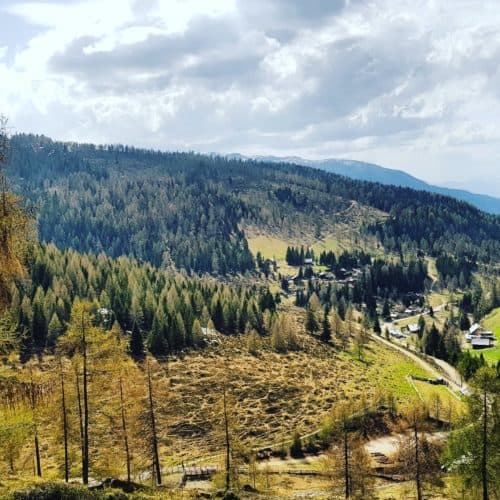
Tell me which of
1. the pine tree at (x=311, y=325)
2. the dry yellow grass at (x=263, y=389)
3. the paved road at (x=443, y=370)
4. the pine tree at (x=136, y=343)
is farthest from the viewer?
the pine tree at (x=311, y=325)

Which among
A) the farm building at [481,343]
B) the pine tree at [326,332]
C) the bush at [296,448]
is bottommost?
the farm building at [481,343]

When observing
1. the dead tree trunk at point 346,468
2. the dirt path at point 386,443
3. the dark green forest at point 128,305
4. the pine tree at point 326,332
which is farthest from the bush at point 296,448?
the pine tree at point 326,332

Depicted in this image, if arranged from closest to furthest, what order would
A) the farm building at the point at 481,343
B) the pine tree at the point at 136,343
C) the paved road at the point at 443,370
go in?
the pine tree at the point at 136,343 < the paved road at the point at 443,370 < the farm building at the point at 481,343

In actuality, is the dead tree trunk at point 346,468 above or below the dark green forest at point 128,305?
below

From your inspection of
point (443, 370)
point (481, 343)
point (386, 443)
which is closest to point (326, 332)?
point (443, 370)

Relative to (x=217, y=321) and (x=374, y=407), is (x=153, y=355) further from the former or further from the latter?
(x=374, y=407)

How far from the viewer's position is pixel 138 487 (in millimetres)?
30109

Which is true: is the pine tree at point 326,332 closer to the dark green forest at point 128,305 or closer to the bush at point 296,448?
the dark green forest at point 128,305

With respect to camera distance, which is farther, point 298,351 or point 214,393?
point 298,351

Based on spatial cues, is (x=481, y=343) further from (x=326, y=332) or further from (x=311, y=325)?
(x=311, y=325)

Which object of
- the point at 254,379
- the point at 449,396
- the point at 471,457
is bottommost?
the point at 449,396

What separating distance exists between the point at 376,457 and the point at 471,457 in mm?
36439

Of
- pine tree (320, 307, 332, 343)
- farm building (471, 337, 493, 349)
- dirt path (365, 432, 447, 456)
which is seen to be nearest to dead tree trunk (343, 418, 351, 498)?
dirt path (365, 432, 447, 456)

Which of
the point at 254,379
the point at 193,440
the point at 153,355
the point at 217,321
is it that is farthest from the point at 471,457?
the point at 217,321
